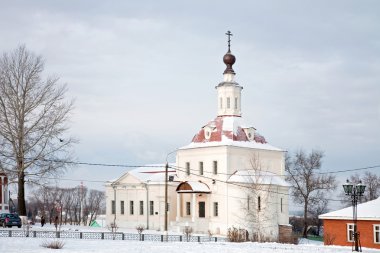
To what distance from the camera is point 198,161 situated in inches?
2395

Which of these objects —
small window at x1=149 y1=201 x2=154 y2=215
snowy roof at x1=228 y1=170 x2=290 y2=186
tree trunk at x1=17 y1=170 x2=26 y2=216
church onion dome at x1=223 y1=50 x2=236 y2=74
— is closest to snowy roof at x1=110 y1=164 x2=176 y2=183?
small window at x1=149 y1=201 x2=154 y2=215

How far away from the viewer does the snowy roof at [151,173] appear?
62.7 meters

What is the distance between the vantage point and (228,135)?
5981 cm

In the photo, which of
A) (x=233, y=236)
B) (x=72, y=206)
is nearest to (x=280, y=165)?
(x=233, y=236)

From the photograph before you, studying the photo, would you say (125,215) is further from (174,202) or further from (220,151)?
(220,151)

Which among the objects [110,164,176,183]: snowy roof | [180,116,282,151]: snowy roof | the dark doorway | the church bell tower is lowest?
the dark doorway

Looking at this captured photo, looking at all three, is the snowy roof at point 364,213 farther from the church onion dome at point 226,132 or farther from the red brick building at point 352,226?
the church onion dome at point 226,132

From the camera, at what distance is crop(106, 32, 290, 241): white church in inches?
2247

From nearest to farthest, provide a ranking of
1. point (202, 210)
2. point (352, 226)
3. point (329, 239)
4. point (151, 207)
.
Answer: point (352, 226), point (329, 239), point (202, 210), point (151, 207)

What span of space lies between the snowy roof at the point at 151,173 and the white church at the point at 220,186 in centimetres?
10

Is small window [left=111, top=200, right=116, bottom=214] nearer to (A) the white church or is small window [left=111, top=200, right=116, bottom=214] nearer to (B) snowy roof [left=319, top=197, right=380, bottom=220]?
(A) the white church

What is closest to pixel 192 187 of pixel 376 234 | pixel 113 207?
pixel 113 207

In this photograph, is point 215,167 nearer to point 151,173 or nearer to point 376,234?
point 151,173

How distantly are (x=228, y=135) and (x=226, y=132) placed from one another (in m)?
0.48
